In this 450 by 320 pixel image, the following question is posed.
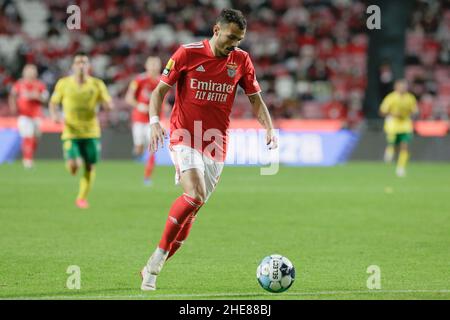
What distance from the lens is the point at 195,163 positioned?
818 cm

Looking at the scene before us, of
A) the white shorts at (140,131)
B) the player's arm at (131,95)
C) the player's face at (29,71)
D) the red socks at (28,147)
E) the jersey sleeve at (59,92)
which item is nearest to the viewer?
the jersey sleeve at (59,92)

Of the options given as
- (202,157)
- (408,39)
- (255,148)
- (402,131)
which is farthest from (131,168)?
(202,157)

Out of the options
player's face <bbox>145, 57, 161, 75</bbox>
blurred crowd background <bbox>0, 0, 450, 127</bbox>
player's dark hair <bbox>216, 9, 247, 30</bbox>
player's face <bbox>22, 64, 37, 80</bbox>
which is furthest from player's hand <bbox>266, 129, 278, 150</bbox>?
blurred crowd background <bbox>0, 0, 450, 127</bbox>

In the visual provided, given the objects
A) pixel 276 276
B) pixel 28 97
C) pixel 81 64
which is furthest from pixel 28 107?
pixel 276 276

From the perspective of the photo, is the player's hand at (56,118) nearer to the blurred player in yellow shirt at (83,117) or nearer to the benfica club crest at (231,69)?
the blurred player in yellow shirt at (83,117)

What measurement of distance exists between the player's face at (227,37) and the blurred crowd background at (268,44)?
66.5 ft

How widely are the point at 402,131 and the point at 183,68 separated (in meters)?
16.2

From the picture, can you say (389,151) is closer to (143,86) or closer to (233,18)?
(143,86)

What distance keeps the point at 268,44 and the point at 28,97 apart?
419 inches

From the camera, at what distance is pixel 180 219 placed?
8.05 meters

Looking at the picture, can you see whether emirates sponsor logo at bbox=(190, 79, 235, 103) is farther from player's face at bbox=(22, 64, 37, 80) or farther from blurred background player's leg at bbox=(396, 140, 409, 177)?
player's face at bbox=(22, 64, 37, 80)

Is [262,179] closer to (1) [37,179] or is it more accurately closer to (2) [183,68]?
(1) [37,179]

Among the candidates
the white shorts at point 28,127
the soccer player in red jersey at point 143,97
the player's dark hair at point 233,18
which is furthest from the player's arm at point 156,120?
the white shorts at point 28,127

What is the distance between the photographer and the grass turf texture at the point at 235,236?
8.14 metres
